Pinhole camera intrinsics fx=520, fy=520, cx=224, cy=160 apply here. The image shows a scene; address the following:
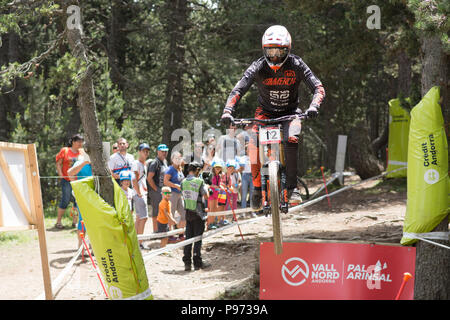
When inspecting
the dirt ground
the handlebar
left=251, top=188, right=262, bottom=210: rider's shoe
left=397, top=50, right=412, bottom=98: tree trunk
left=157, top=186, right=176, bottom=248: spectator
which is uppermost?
left=397, top=50, right=412, bottom=98: tree trunk

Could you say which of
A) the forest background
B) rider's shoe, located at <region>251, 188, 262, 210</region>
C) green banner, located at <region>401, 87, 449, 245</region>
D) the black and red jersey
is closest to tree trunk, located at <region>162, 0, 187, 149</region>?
the forest background

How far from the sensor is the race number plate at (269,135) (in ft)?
17.9

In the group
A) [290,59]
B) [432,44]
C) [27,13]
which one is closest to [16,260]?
[27,13]

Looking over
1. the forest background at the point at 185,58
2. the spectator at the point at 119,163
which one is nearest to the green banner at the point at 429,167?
the forest background at the point at 185,58

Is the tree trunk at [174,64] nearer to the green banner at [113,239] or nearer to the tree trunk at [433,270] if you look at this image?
the tree trunk at [433,270]

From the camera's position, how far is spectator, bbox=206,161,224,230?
10.3m

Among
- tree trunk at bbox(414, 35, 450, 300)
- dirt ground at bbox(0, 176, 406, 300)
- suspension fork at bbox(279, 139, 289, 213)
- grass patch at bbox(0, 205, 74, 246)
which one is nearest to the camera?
suspension fork at bbox(279, 139, 289, 213)

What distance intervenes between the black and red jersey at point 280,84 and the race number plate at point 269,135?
1.27 ft

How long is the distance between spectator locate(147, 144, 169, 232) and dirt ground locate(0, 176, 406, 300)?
0.83 metres

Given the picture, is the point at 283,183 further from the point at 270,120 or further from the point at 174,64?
the point at 174,64

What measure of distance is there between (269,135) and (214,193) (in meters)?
5.40

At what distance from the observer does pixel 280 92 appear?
5.73 meters

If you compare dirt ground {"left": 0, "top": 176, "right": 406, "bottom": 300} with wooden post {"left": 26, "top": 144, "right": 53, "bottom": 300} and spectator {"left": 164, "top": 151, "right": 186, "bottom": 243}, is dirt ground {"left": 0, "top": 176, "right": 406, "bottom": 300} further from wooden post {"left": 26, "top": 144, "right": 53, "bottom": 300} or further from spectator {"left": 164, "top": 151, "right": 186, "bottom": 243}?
wooden post {"left": 26, "top": 144, "right": 53, "bottom": 300}
